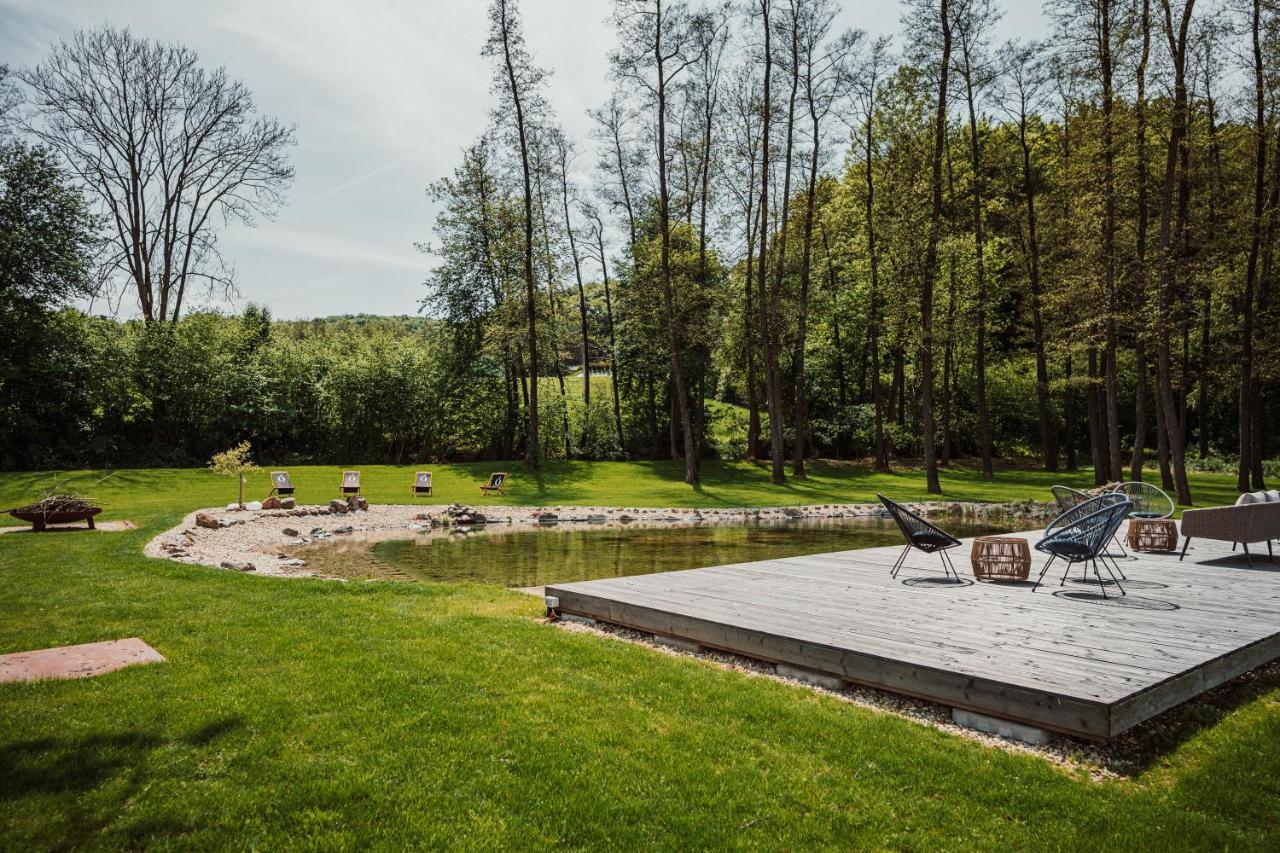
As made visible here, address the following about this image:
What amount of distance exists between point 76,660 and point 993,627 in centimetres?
637

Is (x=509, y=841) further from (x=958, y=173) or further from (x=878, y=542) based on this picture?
(x=958, y=173)

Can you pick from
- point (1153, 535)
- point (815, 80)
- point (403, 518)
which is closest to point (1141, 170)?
point (815, 80)

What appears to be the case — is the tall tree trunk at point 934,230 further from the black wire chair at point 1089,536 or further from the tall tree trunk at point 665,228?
the black wire chair at point 1089,536

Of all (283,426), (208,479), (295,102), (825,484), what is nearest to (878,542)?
(825,484)

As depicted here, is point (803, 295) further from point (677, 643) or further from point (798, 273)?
point (677, 643)

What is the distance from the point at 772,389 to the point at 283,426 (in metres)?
18.1

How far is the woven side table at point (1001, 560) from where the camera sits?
6887 mm

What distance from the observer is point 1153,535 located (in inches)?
354

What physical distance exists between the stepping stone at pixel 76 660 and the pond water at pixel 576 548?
15.5 feet

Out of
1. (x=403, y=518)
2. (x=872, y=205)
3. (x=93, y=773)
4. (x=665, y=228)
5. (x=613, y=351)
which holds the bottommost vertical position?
(x=403, y=518)

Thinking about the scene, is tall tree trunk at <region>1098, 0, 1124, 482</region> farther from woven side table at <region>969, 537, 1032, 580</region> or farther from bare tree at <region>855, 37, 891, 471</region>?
woven side table at <region>969, 537, 1032, 580</region>

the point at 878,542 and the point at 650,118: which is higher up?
the point at 650,118

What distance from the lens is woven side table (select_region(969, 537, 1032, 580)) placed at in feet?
22.6

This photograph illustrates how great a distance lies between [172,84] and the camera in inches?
1003
